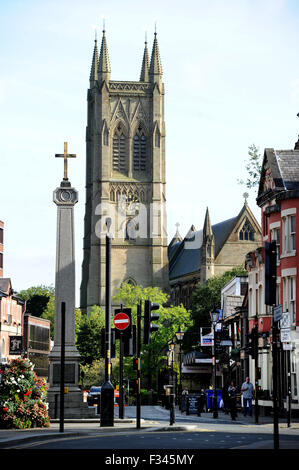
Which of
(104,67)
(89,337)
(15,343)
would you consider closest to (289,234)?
(15,343)

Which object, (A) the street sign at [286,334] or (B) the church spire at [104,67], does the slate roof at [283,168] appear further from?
(B) the church spire at [104,67]

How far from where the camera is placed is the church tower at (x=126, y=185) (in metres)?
127

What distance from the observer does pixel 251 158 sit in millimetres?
55625

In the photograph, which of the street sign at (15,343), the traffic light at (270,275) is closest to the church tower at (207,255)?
the street sign at (15,343)

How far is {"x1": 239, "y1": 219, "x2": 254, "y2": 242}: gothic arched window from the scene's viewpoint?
12381 centimetres

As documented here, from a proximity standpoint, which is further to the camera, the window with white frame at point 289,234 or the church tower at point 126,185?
the church tower at point 126,185

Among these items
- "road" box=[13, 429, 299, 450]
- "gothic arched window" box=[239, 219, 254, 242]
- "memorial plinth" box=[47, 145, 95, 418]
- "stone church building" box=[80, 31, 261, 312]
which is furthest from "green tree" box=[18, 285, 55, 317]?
"road" box=[13, 429, 299, 450]

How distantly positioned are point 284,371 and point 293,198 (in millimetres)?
7985

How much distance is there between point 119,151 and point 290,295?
88.2 meters

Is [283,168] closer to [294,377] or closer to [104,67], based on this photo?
[294,377]

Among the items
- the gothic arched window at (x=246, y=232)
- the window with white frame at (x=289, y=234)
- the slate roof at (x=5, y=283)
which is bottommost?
the window with white frame at (x=289, y=234)

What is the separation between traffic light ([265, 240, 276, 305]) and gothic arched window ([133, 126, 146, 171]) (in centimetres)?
11240
